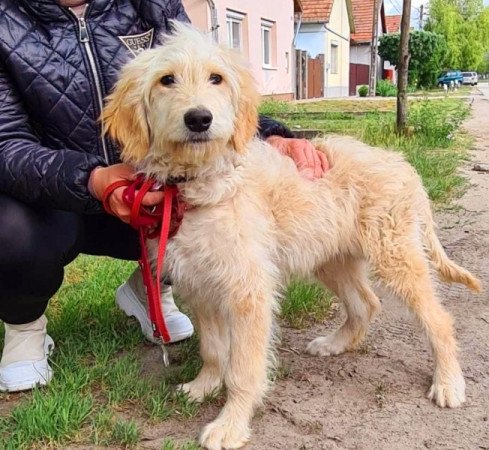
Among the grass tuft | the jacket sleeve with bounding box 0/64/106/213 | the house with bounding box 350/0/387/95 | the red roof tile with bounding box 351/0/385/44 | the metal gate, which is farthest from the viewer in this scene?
the red roof tile with bounding box 351/0/385/44

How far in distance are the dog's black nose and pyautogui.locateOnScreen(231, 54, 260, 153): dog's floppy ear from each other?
0.24m

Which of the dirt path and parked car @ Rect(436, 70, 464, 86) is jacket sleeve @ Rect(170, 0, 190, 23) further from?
parked car @ Rect(436, 70, 464, 86)

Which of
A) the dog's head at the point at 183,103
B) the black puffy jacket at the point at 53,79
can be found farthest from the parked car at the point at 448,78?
the dog's head at the point at 183,103

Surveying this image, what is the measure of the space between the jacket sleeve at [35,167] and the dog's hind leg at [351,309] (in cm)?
139

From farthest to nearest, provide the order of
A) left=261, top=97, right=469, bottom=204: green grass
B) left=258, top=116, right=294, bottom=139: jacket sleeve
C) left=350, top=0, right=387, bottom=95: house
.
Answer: left=350, top=0, right=387, bottom=95: house, left=261, top=97, right=469, bottom=204: green grass, left=258, top=116, right=294, bottom=139: jacket sleeve

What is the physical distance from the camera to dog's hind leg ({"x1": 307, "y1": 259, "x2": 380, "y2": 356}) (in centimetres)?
338

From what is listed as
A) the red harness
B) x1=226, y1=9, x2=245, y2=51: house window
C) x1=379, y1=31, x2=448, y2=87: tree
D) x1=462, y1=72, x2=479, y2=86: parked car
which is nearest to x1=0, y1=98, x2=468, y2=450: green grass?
the red harness

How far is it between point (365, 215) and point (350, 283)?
1.90ft

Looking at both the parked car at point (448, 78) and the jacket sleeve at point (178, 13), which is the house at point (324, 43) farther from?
the jacket sleeve at point (178, 13)

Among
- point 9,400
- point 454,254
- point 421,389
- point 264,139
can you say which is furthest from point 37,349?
point 454,254

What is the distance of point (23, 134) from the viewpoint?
110 inches

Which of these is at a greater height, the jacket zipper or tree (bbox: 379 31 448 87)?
the jacket zipper

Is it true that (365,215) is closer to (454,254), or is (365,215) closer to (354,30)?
(454,254)

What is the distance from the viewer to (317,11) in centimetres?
3056
